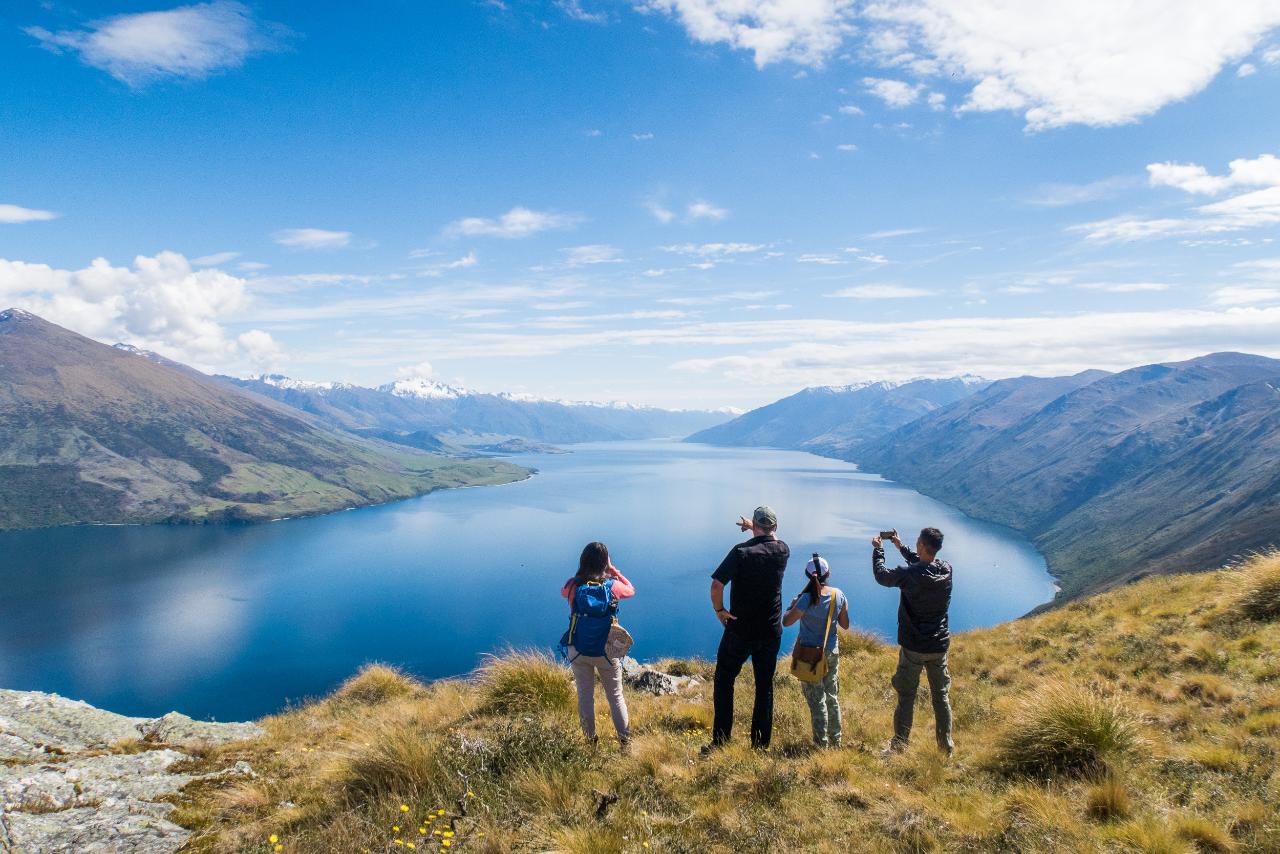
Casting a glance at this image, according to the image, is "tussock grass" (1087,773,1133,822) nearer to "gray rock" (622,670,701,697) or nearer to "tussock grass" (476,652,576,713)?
"tussock grass" (476,652,576,713)

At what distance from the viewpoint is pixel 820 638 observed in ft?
25.9

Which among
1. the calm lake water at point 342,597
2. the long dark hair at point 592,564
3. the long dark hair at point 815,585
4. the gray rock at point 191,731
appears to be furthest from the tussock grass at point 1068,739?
the calm lake water at point 342,597

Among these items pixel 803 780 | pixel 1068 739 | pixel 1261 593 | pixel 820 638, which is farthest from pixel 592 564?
pixel 1261 593

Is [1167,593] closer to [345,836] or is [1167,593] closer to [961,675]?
[961,675]

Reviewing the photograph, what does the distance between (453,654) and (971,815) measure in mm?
86715

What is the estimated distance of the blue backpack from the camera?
779 centimetres

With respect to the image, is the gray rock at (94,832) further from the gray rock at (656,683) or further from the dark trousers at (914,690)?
the gray rock at (656,683)

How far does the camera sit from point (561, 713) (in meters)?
9.06

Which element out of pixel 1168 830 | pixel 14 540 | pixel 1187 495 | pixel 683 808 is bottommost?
pixel 14 540

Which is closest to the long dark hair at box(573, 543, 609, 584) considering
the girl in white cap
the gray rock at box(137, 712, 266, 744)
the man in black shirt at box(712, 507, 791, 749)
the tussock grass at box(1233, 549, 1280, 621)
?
the man in black shirt at box(712, 507, 791, 749)

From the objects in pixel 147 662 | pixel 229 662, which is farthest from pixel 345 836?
pixel 147 662

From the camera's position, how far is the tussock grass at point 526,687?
9.37 metres

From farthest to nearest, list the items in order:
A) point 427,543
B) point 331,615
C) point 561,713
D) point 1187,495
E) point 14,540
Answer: point 1187,495 → point 14,540 → point 427,543 → point 331,615 → point 561,713

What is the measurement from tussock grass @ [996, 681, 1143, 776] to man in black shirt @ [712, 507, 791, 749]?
2646 mm
